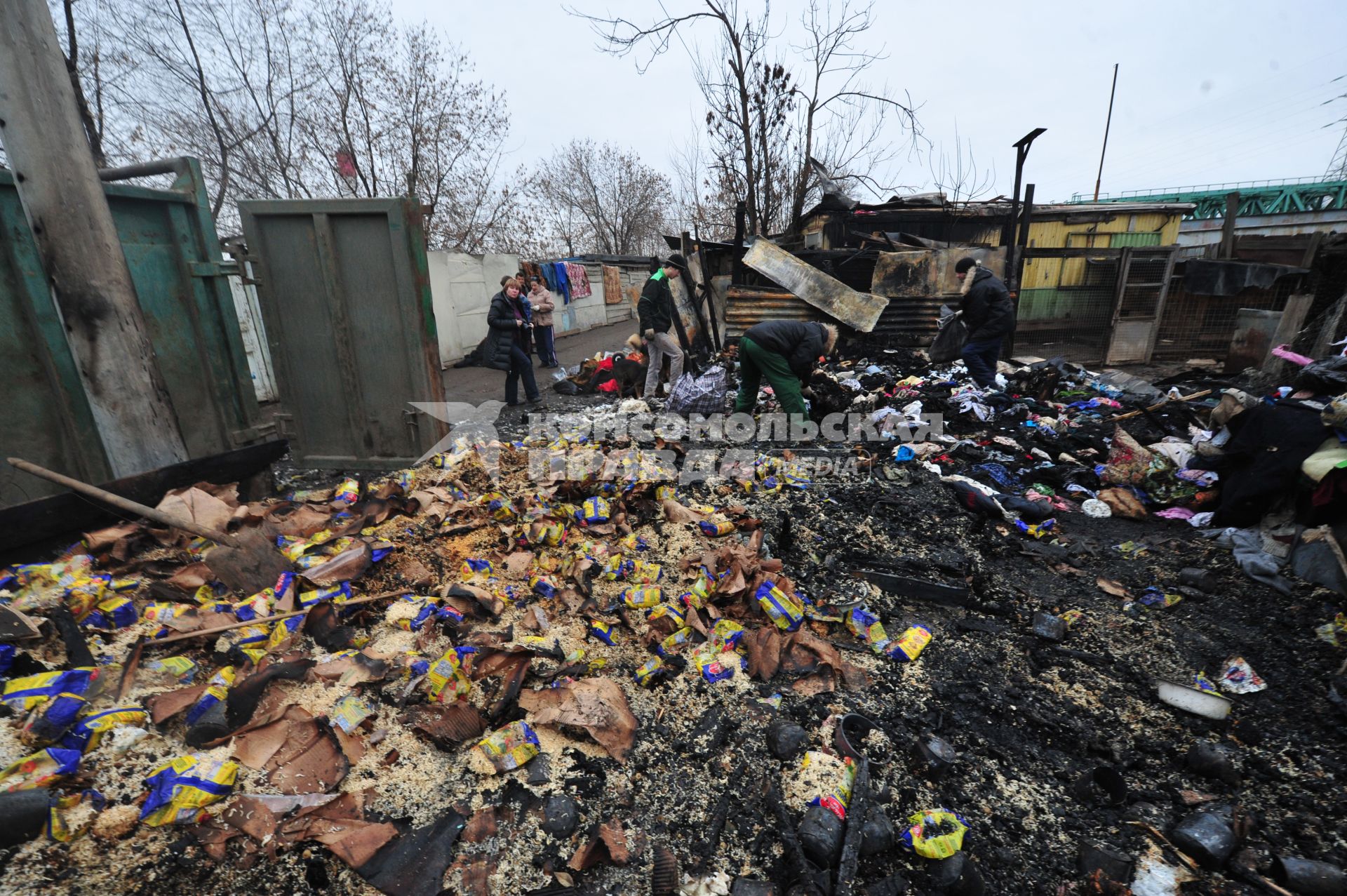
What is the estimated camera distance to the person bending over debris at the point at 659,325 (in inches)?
264

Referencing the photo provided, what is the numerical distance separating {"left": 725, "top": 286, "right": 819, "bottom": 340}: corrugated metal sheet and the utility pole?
7.01m

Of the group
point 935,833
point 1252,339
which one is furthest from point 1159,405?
point 935,833

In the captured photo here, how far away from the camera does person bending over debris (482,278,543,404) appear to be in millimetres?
6801

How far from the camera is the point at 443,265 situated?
11297 millimetres

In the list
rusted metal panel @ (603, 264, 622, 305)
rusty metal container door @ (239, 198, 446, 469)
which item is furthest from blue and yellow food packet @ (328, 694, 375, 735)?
rusted metal panel @ (603, 264, 622, 305)

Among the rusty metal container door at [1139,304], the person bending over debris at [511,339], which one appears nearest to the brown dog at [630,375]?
the person bending over debris at [511,339]

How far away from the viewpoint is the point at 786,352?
503 cm

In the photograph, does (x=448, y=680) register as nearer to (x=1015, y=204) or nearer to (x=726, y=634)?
(x=726, y=634)

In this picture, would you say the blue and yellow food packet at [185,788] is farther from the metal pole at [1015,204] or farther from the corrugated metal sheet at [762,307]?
the metal pole at [1015,204]

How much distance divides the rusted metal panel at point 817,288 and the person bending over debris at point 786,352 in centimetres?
335

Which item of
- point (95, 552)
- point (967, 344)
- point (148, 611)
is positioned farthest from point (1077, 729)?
point (967, 344)

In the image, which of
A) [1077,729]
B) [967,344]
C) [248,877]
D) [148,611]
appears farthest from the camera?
[967,344]

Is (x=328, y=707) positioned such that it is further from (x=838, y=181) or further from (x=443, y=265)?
(x=838, y=181)

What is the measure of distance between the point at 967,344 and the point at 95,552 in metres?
7.76
